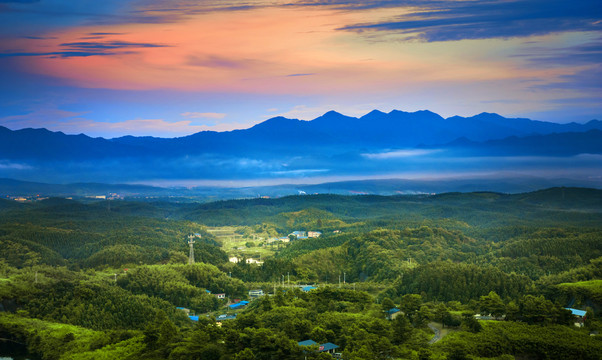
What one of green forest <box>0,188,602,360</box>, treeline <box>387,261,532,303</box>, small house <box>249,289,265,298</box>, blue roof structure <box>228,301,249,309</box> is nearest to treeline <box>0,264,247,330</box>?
green forest <box>0,188,602,360</box>

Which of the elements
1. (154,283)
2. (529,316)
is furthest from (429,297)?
(154,283)

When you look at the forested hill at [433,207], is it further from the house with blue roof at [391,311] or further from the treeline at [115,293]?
the treeline at [115,293]

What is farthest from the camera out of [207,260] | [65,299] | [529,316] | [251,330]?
[207,260]

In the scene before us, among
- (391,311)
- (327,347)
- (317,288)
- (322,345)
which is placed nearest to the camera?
(327,347)

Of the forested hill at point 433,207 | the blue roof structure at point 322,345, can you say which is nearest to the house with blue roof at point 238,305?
the blue roof structure at point 322,345

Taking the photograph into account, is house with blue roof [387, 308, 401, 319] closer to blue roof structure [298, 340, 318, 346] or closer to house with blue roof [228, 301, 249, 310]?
blue roof structure [298, 340, 318, 346]

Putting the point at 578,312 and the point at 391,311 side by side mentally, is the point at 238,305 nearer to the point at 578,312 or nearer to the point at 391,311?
the point at 391,311

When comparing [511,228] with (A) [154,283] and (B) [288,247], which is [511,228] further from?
(A) [154,283]

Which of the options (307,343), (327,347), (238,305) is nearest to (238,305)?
(238,305)

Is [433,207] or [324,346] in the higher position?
[433,207]
